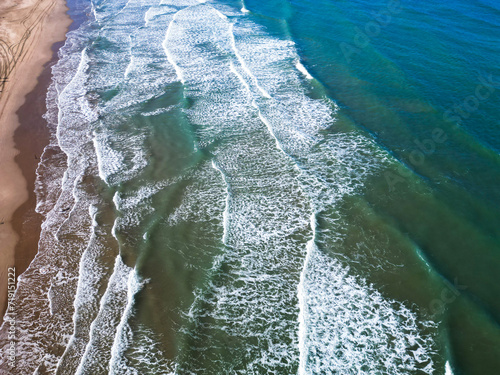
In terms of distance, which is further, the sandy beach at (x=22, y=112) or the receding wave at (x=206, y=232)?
the sandy beach at (x=22, y=112)

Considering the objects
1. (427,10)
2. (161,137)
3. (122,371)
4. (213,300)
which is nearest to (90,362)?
(122,371)

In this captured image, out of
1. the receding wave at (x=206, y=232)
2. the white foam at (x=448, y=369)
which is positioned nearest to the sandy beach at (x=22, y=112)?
the receding wave at (x=206, y=232)

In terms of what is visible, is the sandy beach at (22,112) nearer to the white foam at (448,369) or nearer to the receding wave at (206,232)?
the receding wave at (206,232)

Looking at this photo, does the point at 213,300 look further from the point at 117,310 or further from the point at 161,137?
the point at 161,137

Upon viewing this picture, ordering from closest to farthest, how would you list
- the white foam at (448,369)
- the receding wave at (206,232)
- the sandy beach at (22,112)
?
the white foam at (448,369), the receding wave at (206,232), the sandy beach at (22,112)

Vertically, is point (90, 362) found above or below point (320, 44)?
above

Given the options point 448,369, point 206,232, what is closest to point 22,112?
point 206,232

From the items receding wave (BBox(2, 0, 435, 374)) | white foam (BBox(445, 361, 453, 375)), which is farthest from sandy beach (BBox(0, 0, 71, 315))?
white foam (BBox(445, 361, 453, 375))

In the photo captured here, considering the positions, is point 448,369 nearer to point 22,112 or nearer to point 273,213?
point 273,213
